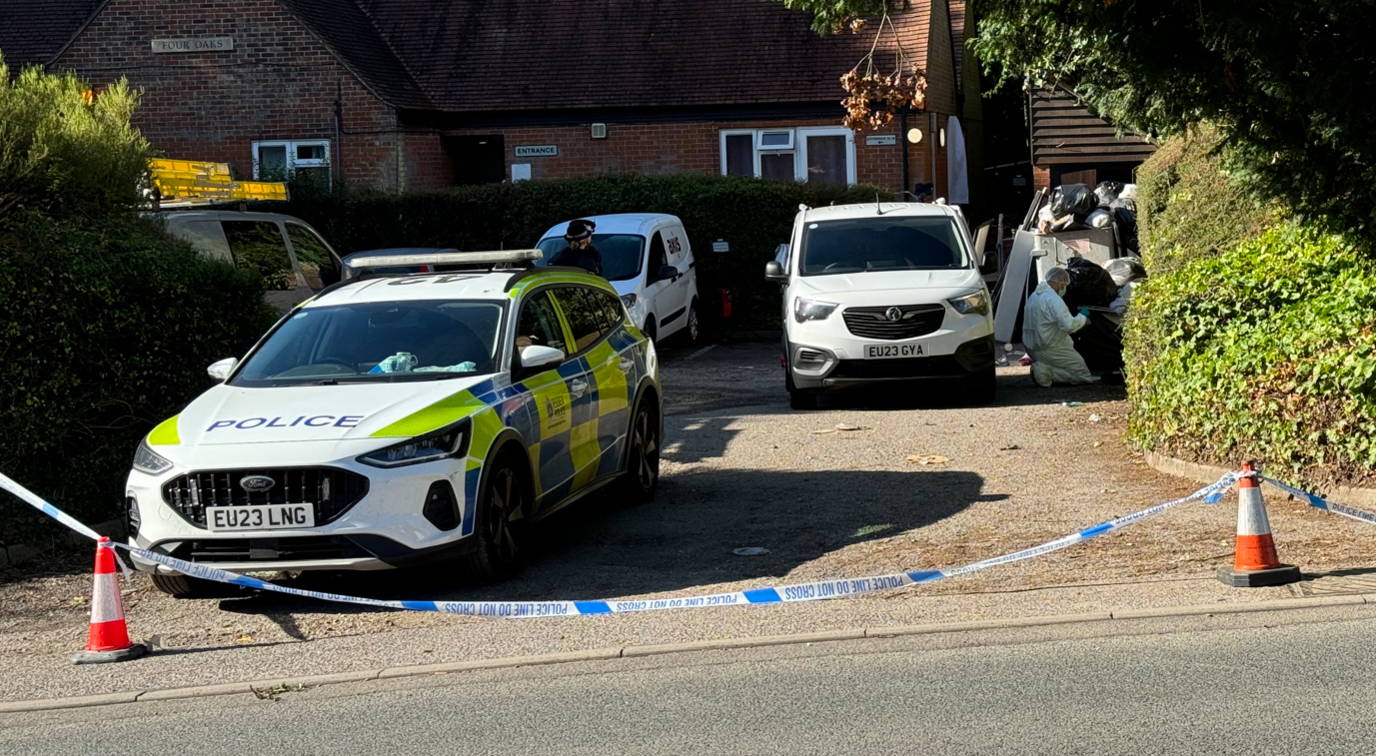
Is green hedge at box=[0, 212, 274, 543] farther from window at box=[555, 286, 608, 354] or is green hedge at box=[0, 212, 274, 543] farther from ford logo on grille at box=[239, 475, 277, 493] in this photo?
ford logo on grille at box=[239, 475, 277, 493]

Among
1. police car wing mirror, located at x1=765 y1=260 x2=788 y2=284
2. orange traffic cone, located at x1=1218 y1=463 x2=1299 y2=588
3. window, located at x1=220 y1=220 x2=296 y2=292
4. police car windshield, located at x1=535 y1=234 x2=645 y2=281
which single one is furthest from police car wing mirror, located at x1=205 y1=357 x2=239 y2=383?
police car windshield, located at x1=535 y1=234 x2=645 y2=281

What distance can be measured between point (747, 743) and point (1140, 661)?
1.85 m

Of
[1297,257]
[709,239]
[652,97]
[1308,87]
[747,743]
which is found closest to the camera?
[747,743]

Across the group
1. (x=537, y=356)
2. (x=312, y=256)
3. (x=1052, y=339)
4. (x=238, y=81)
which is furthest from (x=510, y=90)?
(x=537, y=356)

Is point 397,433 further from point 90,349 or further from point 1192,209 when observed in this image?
point 1192,209

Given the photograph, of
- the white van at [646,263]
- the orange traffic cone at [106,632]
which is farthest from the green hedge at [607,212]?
the orange traffic cone at [106,632]

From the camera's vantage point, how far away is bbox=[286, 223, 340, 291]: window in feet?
50.7

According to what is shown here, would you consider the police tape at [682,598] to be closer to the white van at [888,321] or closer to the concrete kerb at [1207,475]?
the concrete kerb at [1207,475]

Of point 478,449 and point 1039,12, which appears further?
point 1039,12

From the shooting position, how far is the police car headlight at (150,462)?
26.4 feet

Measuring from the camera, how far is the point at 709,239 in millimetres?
24719

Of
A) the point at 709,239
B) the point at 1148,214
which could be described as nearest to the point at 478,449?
the point at 1148,214

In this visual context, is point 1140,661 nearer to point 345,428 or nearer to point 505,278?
point 345,428

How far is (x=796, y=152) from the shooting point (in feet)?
98.7
